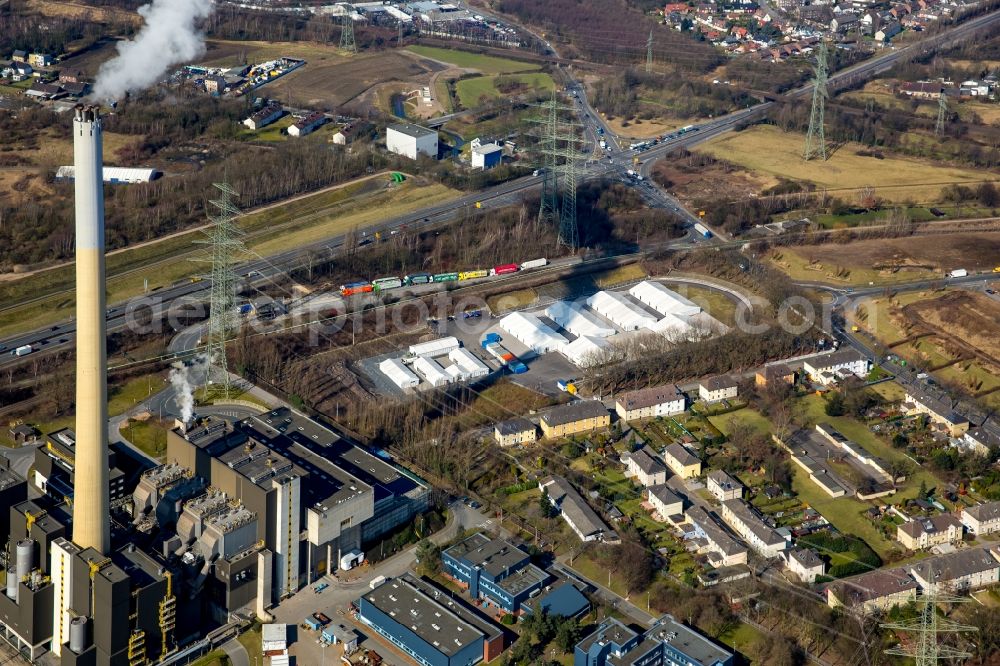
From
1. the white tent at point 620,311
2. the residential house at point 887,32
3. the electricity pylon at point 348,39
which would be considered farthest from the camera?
the residential house at point 887,32

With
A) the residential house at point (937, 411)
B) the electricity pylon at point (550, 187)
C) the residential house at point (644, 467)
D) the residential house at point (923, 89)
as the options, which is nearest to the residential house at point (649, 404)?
the residential house at point (644, 467)

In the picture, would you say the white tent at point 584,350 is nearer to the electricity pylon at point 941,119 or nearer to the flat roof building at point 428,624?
the flat roof building at point 428,624

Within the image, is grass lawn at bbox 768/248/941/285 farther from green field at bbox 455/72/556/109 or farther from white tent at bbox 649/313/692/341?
green field at bbox 455/72/556/109

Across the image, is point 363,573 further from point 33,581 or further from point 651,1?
point 651,1

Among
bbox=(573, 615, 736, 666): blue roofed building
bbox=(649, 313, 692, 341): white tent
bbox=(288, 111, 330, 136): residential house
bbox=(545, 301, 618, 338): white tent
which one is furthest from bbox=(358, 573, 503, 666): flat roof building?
bbox=(288, 111, 330, 136): residential house

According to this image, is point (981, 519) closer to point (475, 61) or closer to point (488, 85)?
point (488, 85)

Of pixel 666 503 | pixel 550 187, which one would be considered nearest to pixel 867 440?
pixel 666 503
